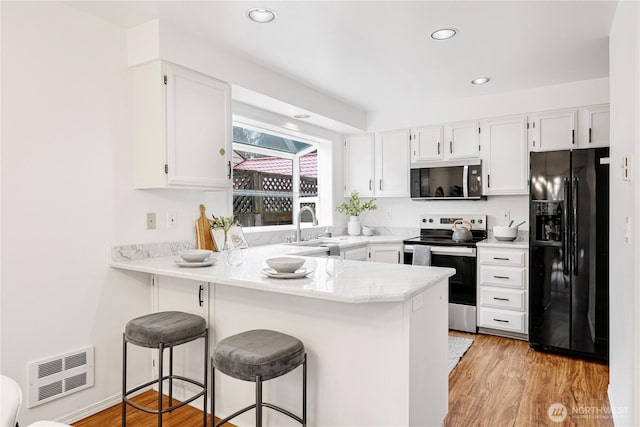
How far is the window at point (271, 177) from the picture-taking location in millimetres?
3916

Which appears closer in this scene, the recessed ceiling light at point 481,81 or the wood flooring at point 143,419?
the wood flooring at point 143,419

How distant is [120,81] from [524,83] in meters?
3.53

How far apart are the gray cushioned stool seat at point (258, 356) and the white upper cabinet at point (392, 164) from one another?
3.16 m

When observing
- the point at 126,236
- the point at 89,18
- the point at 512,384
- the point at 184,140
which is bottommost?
the point at 512,384

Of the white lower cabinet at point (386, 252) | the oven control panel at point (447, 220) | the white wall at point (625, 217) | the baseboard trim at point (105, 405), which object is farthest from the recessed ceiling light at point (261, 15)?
the oven control panel at point (447, 220)

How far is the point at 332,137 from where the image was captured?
195 inches

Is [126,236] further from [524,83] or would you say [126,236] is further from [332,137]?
[524,83]

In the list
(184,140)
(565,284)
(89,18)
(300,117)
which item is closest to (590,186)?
(565,284)

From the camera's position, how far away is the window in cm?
392

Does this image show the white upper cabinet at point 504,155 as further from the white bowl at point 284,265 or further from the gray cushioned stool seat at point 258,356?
the gray cushioned stool seat at point 258,356

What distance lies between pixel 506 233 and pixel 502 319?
2.80 ft

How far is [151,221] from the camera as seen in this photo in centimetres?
279

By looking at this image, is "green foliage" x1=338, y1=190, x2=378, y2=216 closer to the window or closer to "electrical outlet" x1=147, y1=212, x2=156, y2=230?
the window

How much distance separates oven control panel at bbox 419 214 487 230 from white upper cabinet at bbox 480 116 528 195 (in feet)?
1.31
